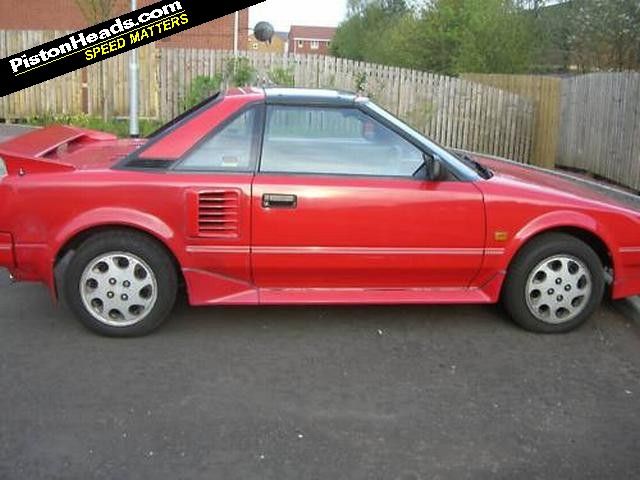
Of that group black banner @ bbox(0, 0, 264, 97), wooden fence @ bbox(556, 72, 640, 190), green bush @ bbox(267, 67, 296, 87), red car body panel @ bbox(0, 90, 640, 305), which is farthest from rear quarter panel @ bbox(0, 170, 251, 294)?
green bush @ bbox(267, 67, 296, 87)

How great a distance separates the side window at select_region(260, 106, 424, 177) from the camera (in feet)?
15.9

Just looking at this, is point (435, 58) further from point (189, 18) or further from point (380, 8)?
point (380, 8)

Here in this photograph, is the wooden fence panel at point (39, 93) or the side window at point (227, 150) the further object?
the wooden fence panel at point (39, 93)

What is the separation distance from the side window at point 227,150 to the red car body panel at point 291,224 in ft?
0.21

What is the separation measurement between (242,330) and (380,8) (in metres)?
52.9

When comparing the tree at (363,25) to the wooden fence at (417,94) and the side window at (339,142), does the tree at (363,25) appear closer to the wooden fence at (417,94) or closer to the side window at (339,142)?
the wooden fence at (417,94)

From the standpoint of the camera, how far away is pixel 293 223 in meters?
4.70

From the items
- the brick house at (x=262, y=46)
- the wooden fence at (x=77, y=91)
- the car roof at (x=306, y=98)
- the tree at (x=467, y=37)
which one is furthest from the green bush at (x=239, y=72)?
the car roof at (x=306, y=98)

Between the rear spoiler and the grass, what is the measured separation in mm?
7530

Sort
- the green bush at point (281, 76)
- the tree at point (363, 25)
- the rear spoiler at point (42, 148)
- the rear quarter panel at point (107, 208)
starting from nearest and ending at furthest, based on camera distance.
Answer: the rear quarter panel at point (107, 208)
the rear spoiler at point (42, 148)
the green bush at point (281, 76)
the tree at point (363, 25)

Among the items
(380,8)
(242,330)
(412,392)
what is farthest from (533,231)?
(380,8)

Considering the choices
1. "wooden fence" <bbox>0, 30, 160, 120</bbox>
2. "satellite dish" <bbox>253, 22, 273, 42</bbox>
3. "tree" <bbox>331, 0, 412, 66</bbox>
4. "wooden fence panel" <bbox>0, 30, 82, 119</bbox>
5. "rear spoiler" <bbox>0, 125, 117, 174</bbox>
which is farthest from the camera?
"tree" <bbox>331, 0, 412, 66</bbox>

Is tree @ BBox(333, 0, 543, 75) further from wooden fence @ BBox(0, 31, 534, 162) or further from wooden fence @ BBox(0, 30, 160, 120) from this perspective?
wooden fence @ BBox(0, 30, 160, 120)

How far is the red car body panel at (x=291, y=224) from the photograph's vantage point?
4.65 meters
